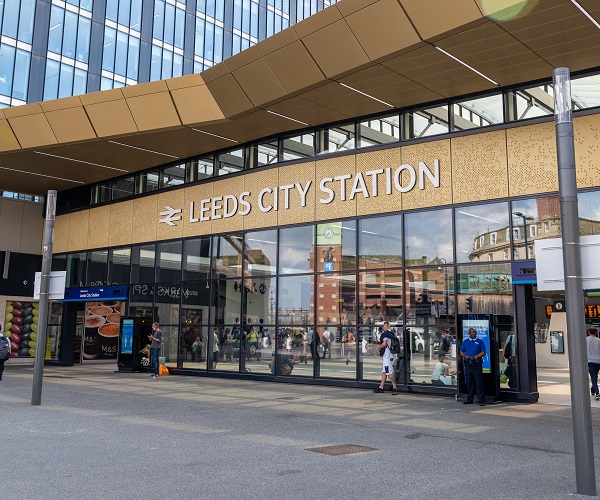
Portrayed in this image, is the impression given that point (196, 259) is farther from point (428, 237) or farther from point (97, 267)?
point (428, 237)

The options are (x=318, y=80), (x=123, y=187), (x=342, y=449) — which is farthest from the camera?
(x=123, y=187)

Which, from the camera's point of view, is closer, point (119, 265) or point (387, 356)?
point (387, 356)

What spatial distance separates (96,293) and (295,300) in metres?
10.1

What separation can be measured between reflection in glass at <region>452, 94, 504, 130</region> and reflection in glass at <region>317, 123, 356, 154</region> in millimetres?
3165

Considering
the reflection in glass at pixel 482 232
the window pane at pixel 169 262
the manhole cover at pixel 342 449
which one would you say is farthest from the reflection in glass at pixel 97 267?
the manhole cover at pixel 342 449

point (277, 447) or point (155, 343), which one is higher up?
point (155, 343)

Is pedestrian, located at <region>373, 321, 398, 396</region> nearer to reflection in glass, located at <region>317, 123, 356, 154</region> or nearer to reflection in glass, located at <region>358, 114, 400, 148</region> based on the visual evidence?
reflection in glass, located at <region>358, 114, 400, 148</region>

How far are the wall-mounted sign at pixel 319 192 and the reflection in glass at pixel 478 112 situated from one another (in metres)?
1.22

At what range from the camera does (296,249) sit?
18.3 m

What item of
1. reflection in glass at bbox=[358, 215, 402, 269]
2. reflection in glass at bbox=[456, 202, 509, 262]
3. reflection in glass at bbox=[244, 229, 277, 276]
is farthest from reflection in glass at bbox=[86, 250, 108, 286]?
reflection in glass at bbox=[456, 202, 509, 262]

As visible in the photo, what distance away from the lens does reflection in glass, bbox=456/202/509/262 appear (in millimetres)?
14469

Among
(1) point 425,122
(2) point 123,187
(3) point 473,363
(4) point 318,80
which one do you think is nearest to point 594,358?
(3) point 473,363

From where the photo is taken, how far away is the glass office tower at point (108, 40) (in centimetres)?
3519

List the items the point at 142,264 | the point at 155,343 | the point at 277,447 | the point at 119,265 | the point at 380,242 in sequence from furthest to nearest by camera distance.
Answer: the point at 119,265
the point at 142,264
the point at 155,343
the point at 380,242
the point at 277,447
